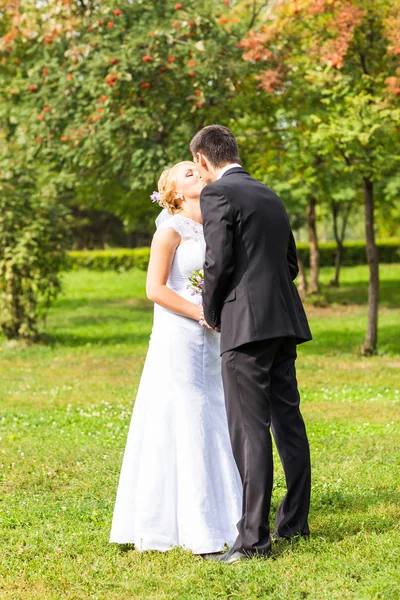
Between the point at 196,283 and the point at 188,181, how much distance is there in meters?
0.61

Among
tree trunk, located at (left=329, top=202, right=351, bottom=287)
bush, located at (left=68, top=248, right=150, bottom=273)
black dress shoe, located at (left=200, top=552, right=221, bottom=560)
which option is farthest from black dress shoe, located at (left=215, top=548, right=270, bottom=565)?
bush, located at (left=68, top=248, right=150, bottom=273)

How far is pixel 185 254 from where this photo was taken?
5.12m

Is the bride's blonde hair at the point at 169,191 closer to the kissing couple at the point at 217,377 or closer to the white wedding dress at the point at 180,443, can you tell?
the kissing couple at the point at 217,377

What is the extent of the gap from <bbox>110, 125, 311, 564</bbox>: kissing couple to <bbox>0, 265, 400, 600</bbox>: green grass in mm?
239

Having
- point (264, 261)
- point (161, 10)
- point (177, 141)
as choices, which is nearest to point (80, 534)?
point (264, 261)

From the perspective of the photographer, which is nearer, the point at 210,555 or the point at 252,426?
the point at 252,426

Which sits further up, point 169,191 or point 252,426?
point 169,191

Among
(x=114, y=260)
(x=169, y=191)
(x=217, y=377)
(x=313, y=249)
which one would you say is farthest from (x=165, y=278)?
(x=114, y=260)

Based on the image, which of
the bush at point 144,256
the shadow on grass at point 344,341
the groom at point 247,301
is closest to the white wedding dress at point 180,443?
the groom at point 247,301

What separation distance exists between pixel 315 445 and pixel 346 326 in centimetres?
1133

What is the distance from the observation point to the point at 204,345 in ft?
16.9

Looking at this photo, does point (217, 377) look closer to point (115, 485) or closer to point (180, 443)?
point (180, 443)

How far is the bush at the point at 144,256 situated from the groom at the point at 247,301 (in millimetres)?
31440

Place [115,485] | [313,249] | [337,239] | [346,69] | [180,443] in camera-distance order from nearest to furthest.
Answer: [180,443], [115,485], [346,69], [313,249], [337,239]
